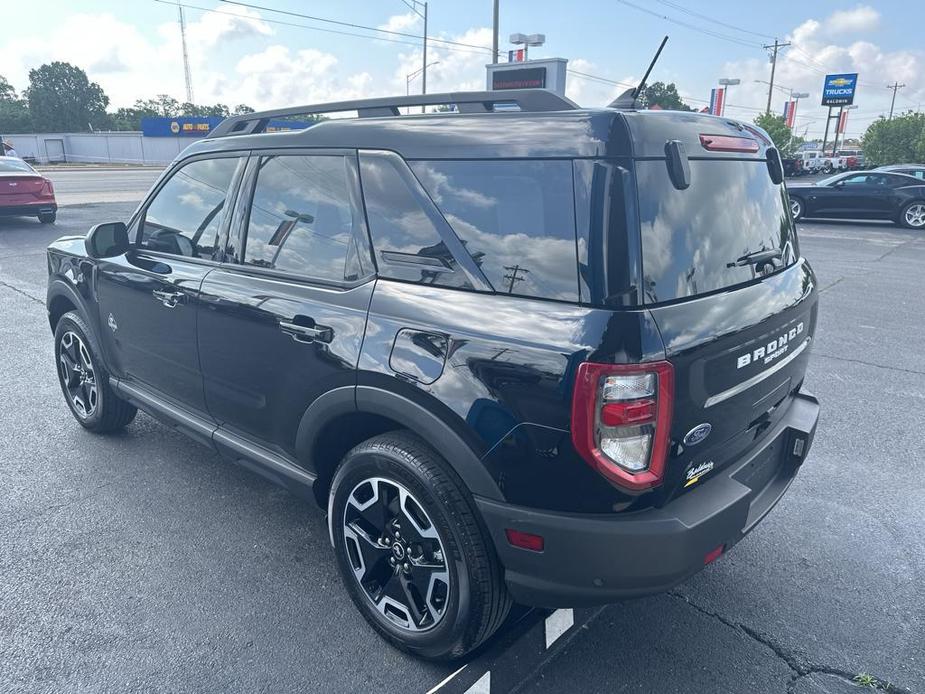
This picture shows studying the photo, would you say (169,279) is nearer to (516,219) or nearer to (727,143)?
(516,219)

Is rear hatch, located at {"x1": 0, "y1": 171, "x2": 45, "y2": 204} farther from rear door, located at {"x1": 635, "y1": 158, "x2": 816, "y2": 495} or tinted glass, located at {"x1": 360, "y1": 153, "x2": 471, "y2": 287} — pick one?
rear door, located at {"x1": 635, "y1": 158, "x2": 816, "y2": 495}

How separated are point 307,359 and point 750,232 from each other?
1.71 m

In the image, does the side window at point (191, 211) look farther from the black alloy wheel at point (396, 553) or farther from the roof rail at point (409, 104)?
the black alloy wheel at point (396, 553)

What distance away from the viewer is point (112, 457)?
400 cm

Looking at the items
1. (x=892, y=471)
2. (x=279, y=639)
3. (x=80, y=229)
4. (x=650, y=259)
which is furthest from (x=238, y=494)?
(x=80, y=229)

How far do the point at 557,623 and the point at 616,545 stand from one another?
0.86 m

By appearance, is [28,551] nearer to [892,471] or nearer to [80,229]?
[892,471]

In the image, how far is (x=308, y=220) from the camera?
8.83 ft

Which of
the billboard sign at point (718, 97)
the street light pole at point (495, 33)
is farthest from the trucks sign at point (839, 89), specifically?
the street light pole at point (495, 33)

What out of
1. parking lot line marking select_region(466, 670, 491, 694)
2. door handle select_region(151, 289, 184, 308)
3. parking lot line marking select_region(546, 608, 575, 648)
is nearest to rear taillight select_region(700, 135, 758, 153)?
parking lot line marking select_region(546, 608, 575, 648)

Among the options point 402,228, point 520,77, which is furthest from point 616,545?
point 520,77

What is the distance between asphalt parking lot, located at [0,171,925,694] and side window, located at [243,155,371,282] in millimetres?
1366

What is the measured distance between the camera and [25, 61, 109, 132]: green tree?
82.9 m

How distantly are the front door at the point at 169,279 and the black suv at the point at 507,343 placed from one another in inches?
2.5
